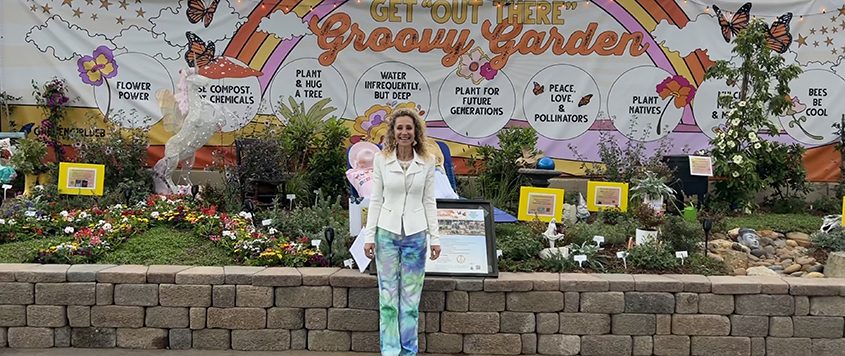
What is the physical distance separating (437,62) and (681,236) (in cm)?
381

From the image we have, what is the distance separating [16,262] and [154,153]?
3.35 metres

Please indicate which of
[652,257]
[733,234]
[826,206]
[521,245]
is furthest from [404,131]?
[826,206]

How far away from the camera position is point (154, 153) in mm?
7191

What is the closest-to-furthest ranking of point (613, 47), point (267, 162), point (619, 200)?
point (619, 200) < point (267, 162) < point (613, 47)

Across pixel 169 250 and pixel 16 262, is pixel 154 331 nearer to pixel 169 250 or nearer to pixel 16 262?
pixel 169 250

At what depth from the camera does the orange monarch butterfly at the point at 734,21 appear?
22.9 ft

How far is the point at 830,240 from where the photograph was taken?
4.69 m

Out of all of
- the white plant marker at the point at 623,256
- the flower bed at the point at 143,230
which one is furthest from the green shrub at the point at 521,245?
the flower bed at the point at 143,230

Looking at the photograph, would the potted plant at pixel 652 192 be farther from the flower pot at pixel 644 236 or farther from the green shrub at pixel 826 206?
the green shrub at pixel 826 206

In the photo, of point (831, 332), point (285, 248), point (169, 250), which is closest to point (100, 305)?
point (169, 250)

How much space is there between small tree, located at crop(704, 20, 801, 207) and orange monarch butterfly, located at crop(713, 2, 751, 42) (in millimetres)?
887

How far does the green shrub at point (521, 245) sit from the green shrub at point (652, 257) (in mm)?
651

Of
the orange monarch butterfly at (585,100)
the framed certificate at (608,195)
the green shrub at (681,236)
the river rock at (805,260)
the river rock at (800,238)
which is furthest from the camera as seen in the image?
the orange monarch butterfly at (585,100)

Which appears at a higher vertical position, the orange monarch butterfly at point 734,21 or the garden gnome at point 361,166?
the orange monarch butterfly at point 734,21
